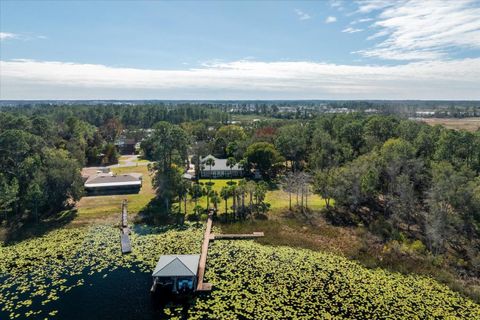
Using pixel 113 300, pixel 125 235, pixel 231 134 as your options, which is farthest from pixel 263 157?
pixel 113 300

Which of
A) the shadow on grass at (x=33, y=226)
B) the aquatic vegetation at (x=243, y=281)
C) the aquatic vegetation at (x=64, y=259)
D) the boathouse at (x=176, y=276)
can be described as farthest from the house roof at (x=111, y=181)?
the boathouse at (x=176, y=276)

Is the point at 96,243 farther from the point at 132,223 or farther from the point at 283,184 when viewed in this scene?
the point at 283,184

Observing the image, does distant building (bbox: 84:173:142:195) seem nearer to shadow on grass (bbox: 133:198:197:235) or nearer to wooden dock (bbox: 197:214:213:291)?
shadow on grass (bbox: 133:198:197:235)

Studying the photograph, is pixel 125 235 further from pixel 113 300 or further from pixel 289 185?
pixel 289 185

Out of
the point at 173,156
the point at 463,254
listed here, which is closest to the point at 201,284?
the point at 173,156

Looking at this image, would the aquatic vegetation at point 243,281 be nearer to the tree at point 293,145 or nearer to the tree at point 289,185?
the tree at point 289,185
